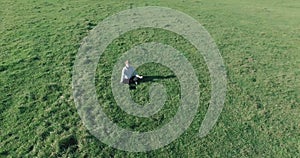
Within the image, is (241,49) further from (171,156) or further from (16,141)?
(16,141)

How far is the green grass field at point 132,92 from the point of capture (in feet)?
53.8

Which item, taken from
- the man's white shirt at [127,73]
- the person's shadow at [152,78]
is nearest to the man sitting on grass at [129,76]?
the man's white shirt at [127,73]

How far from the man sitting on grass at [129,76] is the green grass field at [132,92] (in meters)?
0.66

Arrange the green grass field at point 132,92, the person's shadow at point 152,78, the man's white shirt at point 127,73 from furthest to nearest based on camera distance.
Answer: the person's shadow at point 152,78
the man's white shirt at point 127,73
the green grass field at point 132,92

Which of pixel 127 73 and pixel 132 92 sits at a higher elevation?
pixel 127 73

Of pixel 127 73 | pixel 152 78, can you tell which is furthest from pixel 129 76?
pixel 152 78

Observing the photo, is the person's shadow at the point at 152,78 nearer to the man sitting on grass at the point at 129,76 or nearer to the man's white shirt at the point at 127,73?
the man sitting on grass at the point at 129,76

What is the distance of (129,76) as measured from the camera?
2016 centimetres

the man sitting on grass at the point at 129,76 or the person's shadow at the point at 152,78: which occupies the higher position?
the man sitting on grass at the point at 129,76

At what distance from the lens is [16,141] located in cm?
1586

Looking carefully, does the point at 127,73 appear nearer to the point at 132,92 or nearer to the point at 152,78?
the point at 132,92

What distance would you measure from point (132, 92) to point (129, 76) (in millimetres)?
1089

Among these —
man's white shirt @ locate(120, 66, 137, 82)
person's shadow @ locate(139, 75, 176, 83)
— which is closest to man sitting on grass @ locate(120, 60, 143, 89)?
man's white shirt @ locate(120, 66, 137, 82)

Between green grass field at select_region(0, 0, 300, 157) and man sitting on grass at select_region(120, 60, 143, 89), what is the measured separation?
66 centimetres
